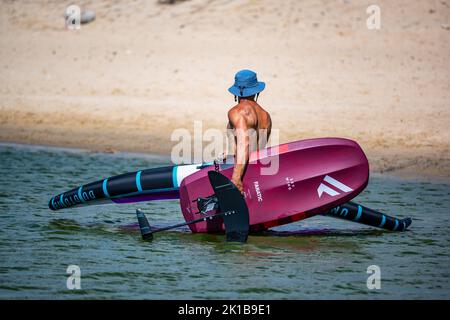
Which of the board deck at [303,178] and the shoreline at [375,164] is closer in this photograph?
the board deck at [303,178]

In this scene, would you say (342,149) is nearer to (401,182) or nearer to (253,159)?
(253,159)

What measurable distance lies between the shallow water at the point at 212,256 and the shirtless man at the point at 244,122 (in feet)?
2.73

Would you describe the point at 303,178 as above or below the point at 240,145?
below

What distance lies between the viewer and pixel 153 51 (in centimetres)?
1902

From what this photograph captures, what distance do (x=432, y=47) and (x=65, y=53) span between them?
22.8ft

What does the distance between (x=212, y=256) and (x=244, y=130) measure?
1183mm

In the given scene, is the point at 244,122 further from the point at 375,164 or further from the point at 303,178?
the point at 375,164

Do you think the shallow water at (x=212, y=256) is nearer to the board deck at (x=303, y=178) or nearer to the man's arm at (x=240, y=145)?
the board deck at (x=303, y=178)

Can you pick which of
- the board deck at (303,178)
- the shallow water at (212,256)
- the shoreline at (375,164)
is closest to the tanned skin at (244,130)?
the board deck at (303,178)

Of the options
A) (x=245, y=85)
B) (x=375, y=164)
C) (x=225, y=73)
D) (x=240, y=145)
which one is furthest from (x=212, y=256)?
(x=225, y=73)

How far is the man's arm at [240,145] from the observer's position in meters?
9.02

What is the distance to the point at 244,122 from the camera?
29.6 ft

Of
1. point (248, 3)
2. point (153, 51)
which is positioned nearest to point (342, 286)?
point (153, 51)

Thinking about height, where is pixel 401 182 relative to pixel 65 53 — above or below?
below
